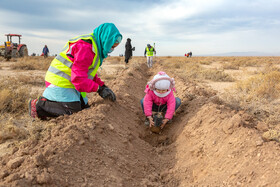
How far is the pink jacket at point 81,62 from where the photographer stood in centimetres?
328

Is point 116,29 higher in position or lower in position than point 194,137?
higher

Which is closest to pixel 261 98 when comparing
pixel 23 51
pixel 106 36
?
pixel 106 36

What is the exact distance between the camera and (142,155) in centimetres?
318

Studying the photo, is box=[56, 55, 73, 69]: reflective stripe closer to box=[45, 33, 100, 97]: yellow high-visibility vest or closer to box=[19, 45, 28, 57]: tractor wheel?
box=[45, 33, 100, 97]: yellow high-visibility vest

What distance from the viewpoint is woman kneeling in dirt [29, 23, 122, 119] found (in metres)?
3.34

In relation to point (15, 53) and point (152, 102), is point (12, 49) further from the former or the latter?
point (152, 102)

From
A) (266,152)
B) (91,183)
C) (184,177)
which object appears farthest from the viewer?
(184,177)

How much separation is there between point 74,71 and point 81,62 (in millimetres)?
168

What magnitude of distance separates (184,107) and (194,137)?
1.38 m

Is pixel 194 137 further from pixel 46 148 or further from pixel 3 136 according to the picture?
pixel 3 136

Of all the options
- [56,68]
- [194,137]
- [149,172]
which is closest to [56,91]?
[56,68]

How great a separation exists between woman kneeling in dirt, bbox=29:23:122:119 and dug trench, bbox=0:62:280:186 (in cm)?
31

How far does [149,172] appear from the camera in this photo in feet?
9.39

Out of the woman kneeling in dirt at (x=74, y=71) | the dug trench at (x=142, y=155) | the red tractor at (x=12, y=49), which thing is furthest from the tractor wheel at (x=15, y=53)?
the dug trench at (x=142, y=155)
